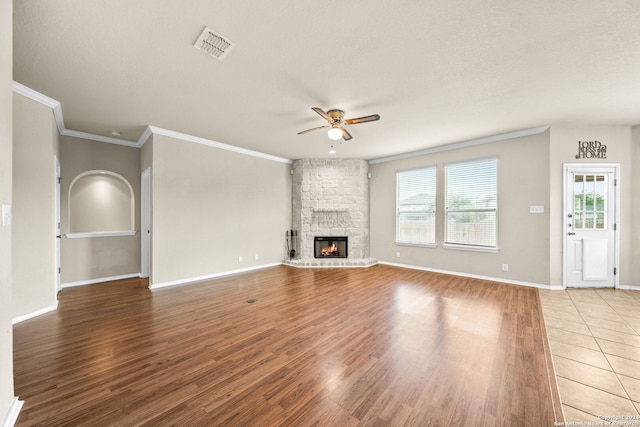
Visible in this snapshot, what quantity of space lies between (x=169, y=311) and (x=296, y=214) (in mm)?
3870

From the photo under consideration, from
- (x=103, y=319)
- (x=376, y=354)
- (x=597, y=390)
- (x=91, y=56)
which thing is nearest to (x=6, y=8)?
(x=91, y=56)

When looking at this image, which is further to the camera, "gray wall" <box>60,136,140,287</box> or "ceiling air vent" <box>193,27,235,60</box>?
"gray wall" <box>60,136,140,287</box>

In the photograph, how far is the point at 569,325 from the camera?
289 cm

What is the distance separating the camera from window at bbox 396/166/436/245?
5.73 m

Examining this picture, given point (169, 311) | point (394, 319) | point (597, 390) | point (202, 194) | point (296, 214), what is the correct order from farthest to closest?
point (296, 214) < point (202, 194) < point (169, 311) < point (394, 319) < point (597, 390)

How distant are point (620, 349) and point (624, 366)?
1.26 ft

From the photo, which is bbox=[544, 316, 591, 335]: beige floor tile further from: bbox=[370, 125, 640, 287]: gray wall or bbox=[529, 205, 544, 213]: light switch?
bbox=[529, 205, 544, 213]: light switch

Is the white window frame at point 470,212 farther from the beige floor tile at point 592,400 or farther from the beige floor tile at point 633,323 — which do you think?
the beige floor tile at point 592,400

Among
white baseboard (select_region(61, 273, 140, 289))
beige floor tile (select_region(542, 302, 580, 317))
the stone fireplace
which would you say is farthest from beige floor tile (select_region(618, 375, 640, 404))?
white baseboard (select_region(61, 273, 140, 289))

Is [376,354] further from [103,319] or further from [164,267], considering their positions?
[164,267]

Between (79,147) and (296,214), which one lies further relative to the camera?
(296,214)

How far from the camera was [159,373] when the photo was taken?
2016mm

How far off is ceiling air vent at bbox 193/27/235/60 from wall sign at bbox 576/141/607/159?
18.5ft

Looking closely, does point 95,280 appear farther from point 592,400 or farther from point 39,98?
point 592,400
